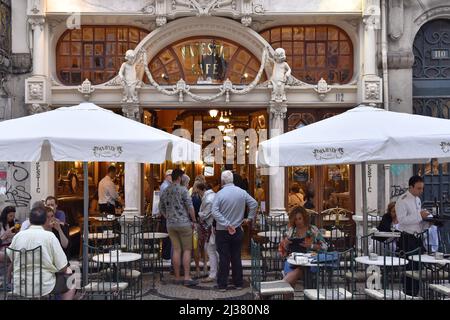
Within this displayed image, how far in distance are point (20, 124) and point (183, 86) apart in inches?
216

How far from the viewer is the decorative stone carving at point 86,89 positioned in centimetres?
1241

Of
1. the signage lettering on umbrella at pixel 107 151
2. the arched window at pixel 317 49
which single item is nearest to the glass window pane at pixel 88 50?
the arched window at pixel 317 49

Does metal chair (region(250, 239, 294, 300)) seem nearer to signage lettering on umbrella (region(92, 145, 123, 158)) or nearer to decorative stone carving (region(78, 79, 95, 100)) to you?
signage lettering on umbrella (region(92, 145, 123, 158))

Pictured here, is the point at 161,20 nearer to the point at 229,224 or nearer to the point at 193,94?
the point at 193,94

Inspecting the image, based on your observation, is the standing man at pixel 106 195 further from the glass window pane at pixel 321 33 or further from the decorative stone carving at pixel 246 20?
the glass window pane at pixel 321 33

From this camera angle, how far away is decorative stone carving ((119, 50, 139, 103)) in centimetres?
1222

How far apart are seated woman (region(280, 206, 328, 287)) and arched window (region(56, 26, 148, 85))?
6.76m

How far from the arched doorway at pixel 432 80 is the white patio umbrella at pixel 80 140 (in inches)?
298

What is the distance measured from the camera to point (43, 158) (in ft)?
26.0

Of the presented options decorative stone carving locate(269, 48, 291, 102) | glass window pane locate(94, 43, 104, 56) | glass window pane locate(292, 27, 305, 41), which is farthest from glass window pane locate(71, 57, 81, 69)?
glass window pane locate(292, 27, 305, 41)

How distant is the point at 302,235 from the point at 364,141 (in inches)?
79.0

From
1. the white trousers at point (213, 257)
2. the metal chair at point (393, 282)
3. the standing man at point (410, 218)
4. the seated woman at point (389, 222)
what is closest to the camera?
the metal chair at point (393, 282)

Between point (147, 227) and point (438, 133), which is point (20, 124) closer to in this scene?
point (147, 227)
